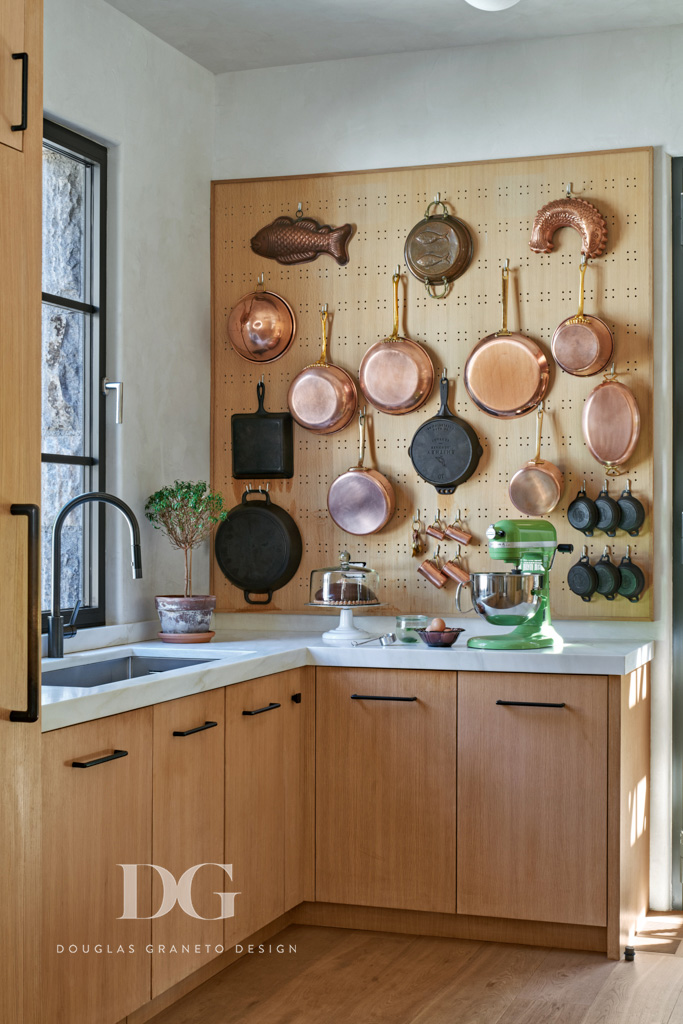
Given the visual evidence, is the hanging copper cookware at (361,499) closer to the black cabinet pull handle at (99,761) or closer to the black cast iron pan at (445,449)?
the black cast iron pan at (445,449)

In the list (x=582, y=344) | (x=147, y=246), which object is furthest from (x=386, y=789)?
(x=147, y=246)

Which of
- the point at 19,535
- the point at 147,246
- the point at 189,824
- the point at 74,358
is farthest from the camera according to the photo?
the point at 147,246

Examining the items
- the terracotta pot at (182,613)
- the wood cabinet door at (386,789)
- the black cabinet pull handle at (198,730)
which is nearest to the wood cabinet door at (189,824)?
the black cabinet pull handle at (198,730)

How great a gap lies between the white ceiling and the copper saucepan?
51.4 inches

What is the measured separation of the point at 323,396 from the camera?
4.01 meters

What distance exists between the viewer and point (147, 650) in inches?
136

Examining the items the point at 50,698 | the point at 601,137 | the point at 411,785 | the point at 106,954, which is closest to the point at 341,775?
the point at 411,785

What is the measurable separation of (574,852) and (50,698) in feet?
5.49

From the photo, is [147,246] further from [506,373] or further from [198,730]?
[198,730]

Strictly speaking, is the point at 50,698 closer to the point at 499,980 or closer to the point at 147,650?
the point at 147,650

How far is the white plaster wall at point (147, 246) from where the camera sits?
3.51 meters

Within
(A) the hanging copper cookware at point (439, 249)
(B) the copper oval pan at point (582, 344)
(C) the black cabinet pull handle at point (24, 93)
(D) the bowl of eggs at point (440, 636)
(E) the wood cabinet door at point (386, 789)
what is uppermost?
(A) the hanging copper cookware at point (439, 249)

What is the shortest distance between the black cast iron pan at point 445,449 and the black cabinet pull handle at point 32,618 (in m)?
2.07

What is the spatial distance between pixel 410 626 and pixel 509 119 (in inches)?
69.8
